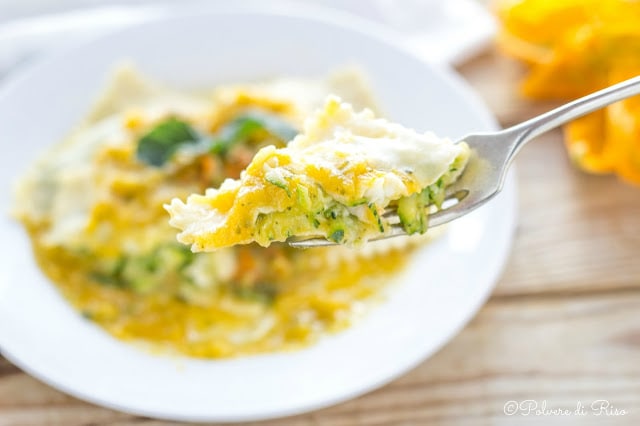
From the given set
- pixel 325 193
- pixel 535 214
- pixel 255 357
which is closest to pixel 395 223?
pixel 325 193

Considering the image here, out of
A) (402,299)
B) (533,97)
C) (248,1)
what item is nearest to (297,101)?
(248,1)

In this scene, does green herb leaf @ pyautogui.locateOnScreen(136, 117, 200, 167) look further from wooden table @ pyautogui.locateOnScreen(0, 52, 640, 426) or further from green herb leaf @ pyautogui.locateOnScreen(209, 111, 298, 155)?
wooden table @ pyautogui.locateOnScreen(0, 52, 640, 426)

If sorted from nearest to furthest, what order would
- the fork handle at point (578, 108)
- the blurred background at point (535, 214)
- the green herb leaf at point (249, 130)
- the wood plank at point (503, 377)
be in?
the fork handle at point (578, 108), the wood plank at point (503, 377), the blurred background at point (535, 214), the green herb leaf at point (249, 130)

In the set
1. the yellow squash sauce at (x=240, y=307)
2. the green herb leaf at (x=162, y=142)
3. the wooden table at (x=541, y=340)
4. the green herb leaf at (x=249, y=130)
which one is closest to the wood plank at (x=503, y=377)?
the wooden table at (x=541, y=340)

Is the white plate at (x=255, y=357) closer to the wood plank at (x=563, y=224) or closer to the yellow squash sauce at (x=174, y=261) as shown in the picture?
the yellow squash sauce at (x=174, y=261)

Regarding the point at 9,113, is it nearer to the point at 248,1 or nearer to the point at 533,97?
the point at 248,1

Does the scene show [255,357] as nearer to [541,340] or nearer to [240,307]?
[240,307]
